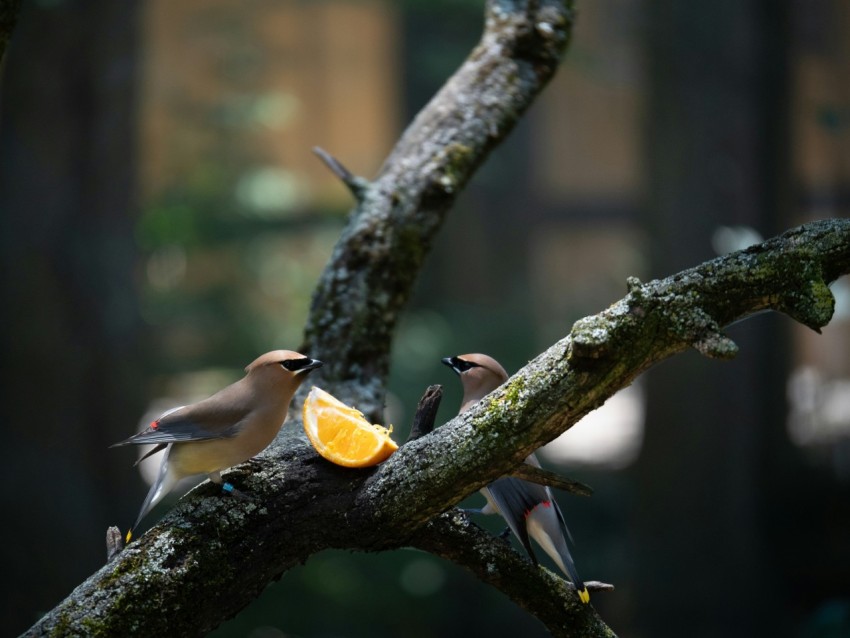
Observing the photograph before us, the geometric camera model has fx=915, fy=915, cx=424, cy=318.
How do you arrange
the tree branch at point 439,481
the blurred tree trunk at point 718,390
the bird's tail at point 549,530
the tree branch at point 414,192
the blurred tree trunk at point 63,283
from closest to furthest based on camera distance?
the tree branch at point 439,481 < the bird's tail at point 549,530 < the tree branch at point 414,192 < the blurred tree trunk at point 63,283 < the blurred tree trunk at point 718,390

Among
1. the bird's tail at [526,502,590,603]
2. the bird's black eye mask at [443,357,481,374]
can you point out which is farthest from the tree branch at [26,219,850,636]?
the bird's black eye mask at [443,357,481,374]

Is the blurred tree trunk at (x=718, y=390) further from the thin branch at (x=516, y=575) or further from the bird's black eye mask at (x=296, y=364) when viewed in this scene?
the bird's black eye mask at (x=296, y=364)

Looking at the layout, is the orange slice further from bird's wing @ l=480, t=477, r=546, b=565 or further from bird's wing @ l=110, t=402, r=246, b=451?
bird's wing @ l=480, t=477, r=546, b=565

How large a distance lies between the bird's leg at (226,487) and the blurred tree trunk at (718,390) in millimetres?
3899

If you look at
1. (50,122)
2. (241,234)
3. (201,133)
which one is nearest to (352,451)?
(50,122)

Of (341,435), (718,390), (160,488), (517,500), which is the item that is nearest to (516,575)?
(517,500)

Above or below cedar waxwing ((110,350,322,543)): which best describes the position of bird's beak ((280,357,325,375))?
above

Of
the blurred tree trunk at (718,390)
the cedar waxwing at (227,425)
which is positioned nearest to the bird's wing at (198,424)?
the cedar waxwing at (227,425)

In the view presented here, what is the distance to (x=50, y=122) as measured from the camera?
16.5 feet

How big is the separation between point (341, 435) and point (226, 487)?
0.82ft

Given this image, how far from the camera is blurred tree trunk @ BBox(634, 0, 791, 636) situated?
518 centimetres

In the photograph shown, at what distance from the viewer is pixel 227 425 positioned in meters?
1.77

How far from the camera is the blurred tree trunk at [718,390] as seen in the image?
17.0 feet

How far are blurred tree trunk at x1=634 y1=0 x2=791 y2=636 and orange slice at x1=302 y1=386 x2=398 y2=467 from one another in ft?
12.1
